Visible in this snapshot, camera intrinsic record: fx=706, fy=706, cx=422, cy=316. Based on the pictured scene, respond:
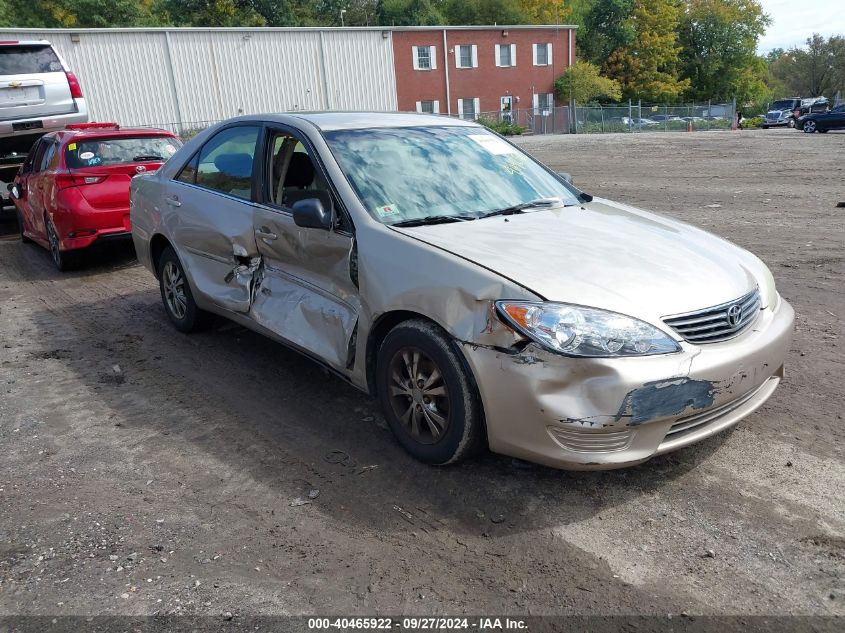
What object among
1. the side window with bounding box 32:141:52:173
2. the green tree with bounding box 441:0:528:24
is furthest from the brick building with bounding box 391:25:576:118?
the side window with bounding box 32:141:52:173

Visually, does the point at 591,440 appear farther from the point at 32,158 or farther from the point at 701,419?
the point at 32,158

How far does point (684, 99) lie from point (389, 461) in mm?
72706

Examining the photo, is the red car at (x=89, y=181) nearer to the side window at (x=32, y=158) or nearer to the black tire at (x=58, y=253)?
the black tire at (x=58, y=253)

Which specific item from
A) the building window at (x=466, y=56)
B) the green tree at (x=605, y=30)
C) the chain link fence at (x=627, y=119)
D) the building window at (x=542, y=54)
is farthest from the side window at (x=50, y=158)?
the green tree at (x=605, y=30)

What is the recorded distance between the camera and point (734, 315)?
3322 millimetres

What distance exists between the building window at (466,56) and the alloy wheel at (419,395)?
50.4 meters

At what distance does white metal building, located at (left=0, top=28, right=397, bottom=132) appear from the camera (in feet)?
122

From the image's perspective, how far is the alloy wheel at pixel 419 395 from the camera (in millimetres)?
3426

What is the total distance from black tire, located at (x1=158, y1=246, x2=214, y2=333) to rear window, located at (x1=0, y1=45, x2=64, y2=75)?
26.6 ft

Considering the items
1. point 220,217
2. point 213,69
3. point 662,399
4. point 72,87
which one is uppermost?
point 213,69

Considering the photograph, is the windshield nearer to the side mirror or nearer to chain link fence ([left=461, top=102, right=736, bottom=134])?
→ the side mirror

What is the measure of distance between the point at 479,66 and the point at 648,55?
20.7 metres

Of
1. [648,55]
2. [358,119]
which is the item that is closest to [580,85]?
[648,55]

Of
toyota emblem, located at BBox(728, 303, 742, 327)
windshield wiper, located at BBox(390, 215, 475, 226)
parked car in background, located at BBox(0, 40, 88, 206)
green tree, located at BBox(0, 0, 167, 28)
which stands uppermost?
green tree, located at BBox(0, 0, 167, 28)
